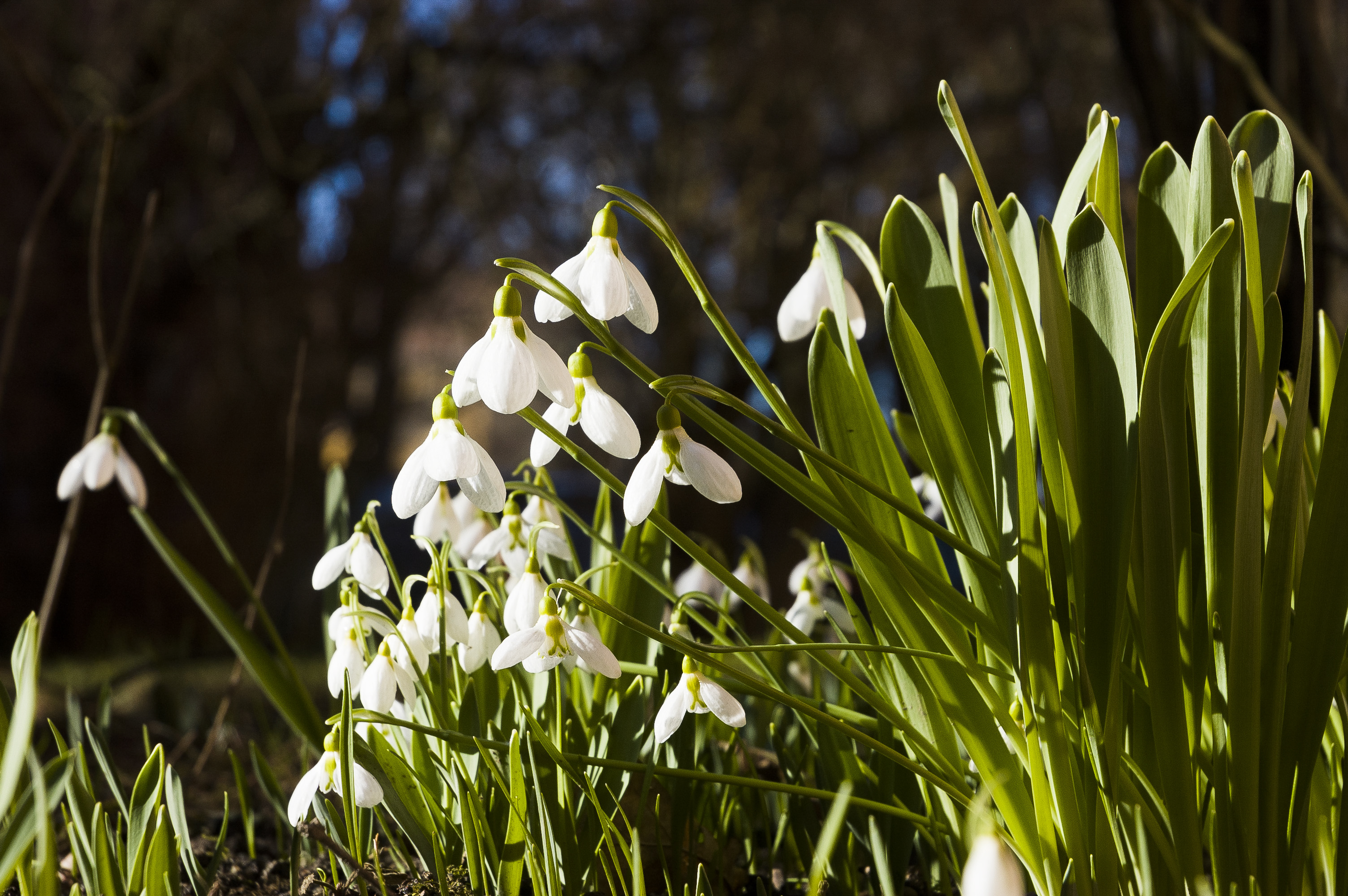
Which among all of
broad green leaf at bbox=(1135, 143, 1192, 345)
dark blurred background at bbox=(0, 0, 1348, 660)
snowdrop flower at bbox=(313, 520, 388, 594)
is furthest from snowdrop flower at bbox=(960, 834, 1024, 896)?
dark blurred background at bbox=(0, 0, 1348, 660)

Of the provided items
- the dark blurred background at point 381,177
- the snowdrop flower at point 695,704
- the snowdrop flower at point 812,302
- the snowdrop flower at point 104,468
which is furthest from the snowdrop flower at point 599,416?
the dark blurred background at point 381,177

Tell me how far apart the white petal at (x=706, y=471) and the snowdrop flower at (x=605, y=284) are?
0.35 feet

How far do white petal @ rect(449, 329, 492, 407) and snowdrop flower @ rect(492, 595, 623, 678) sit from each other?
0.21 m

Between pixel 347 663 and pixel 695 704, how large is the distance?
40 centimetres

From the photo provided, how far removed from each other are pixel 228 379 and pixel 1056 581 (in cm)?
485

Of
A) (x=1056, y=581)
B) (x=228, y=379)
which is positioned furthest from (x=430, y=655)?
(x=228, y=379)

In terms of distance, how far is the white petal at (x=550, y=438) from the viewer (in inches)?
35.1

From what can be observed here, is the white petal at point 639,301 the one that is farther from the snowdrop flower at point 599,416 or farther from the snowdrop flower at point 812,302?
the snowdrop flower at point 812,302

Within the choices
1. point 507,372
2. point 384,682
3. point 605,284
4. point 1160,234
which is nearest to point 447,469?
point 507,372

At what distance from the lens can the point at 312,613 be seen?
616 centimetres

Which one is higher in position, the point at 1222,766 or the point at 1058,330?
the point at 1058,330

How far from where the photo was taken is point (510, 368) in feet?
2.47

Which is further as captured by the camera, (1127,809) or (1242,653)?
(1127,809)

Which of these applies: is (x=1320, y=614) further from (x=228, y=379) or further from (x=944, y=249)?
(x=228, y=379)
